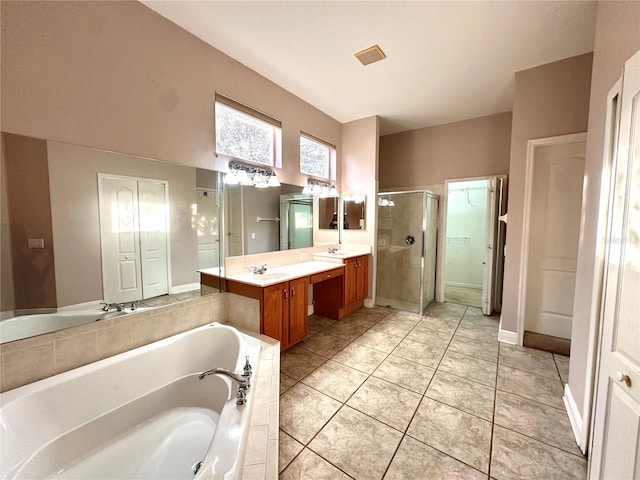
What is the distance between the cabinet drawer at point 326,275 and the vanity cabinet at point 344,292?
0.12 m

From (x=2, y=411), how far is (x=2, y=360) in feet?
0.93

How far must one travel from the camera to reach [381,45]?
2207 mm

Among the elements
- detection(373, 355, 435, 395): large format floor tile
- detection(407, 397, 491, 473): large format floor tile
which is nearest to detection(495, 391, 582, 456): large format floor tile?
detection(407, 397, 491, 473): large format floor tile

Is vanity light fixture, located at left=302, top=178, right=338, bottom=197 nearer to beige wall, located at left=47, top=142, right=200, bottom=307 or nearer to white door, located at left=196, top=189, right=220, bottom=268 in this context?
white door, located at left=196, top=189, right=220, bottom=268

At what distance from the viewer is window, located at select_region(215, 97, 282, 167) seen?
2.41 m

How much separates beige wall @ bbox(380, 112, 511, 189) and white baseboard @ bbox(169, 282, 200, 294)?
3.63 meters

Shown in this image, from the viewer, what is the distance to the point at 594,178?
1.50 m

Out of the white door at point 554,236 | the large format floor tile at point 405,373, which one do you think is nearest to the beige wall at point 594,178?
the large format floor tile at point 405,373

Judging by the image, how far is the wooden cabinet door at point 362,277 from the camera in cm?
359

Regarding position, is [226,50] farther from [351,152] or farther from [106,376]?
[106,376]

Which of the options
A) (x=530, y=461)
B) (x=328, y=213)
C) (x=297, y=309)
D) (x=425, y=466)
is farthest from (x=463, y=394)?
(x=328, y=213)

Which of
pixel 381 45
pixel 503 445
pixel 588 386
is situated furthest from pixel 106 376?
pixel 381 45

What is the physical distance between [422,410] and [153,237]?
2.45 meters

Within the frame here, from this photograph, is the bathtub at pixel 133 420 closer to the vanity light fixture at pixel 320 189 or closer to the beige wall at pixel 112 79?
the beige wall at pixel 112 79
